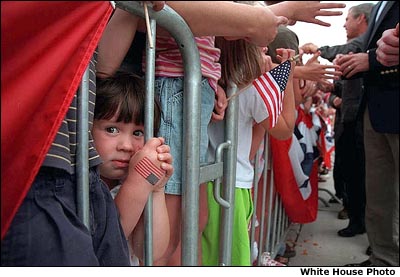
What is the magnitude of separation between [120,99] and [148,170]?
20 cm

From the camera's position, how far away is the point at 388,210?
2.62m

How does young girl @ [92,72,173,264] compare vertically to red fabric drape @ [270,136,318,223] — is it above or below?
above

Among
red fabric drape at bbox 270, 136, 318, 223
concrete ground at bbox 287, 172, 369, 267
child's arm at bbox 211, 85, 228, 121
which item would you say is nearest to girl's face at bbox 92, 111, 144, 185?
child's arm at bbox 211, 85, 228, 121

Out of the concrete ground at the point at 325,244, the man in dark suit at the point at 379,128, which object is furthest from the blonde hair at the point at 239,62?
the concrete ground at the point at 325,244

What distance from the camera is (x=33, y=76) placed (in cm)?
52

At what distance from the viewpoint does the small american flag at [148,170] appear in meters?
0.99

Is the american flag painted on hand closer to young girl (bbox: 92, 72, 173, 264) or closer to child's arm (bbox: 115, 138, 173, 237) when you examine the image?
young girl (bbox: 92, 72, 173, 264)

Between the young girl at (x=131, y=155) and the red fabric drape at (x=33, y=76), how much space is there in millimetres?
419

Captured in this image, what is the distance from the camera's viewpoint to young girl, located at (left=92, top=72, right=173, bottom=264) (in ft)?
3.26

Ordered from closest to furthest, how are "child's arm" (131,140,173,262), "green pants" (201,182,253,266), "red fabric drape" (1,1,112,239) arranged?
"red fabric drape" (1,1,112,239)
"child's arm" (131,140,173,262)
"green pants" (201,182,253,266)

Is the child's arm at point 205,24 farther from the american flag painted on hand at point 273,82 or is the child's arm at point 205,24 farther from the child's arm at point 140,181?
the american flag painted on hand at point 273,82

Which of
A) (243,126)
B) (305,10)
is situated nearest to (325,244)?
(243,126)

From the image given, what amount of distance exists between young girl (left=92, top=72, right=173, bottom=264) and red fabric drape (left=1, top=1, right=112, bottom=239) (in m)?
0.42

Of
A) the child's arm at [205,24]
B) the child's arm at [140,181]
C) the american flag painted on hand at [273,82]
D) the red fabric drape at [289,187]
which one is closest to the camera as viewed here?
the child's arm at [205,24]
